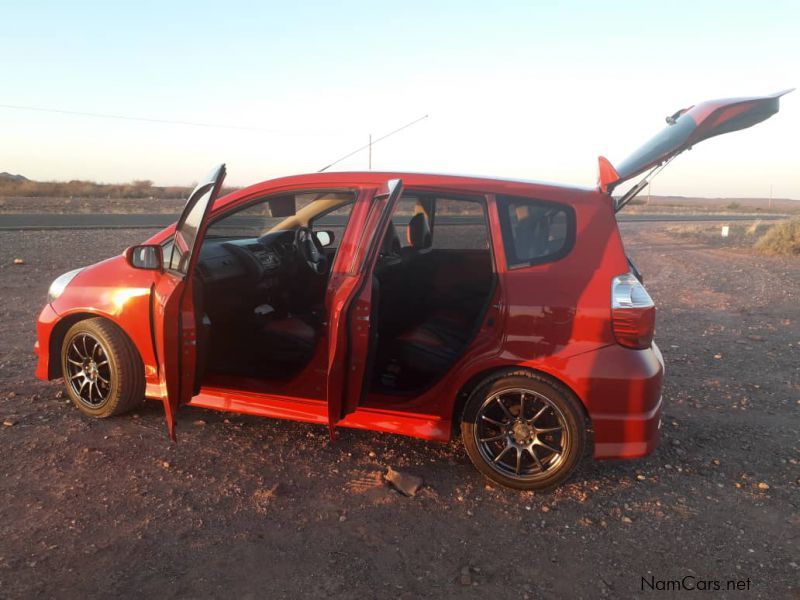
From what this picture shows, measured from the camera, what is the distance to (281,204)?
414 cm

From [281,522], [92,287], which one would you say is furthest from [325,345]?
[92,287]

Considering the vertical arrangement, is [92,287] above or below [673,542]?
above

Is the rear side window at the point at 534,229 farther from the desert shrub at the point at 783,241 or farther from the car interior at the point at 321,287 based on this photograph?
the desert shrub at the point at 783,241

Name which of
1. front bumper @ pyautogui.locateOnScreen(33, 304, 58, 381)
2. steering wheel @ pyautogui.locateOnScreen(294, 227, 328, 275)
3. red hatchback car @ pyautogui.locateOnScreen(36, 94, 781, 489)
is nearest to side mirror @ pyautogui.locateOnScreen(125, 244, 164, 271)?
red hatchback car @ pyautogui.locateOnScreen(36, 94, 781, 489)

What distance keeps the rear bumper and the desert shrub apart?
15990 mm

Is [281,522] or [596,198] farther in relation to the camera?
[596,198]

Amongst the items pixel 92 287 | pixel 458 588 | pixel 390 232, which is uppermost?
pixel 390 232

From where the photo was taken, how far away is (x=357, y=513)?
10.1 ft

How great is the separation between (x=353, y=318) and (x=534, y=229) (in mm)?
1118

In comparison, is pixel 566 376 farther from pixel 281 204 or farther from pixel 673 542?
pixel 281 204

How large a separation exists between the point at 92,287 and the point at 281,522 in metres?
2.13

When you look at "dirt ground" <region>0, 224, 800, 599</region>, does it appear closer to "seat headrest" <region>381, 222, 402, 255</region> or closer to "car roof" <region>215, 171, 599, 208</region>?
"seat headrest" <region>381, 222, 402, 255</region>

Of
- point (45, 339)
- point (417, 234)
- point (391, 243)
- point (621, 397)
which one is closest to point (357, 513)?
point (621, 397)

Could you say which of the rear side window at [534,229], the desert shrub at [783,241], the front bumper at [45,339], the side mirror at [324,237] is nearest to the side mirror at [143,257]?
the front bumper at [45,339]
